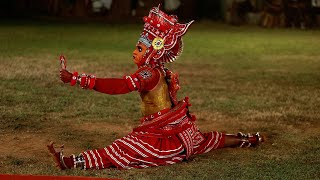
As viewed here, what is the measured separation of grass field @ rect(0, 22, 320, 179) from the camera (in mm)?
6438

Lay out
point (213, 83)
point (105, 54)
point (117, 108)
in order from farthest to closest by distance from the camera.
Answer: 1. point (105, 54)
2. point (213, 83)
3. point (117, 108)

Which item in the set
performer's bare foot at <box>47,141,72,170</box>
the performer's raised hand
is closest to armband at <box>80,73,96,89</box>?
the performer's raised hand

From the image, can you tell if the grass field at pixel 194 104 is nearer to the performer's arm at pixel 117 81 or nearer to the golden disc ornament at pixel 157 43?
the performer's arm at pixel 117 81

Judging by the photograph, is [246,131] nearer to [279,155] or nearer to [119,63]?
[279,155]

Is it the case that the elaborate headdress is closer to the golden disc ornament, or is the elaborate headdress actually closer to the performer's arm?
the golden disc ornament

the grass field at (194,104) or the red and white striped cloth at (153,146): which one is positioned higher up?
the red and white striped cloth at (153,146)

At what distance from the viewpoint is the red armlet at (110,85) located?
5.99m

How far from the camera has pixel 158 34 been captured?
6414mm

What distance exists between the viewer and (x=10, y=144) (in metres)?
7.34

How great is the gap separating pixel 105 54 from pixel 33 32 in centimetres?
680

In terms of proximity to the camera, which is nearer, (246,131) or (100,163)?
(100,163)

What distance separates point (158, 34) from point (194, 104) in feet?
12.1

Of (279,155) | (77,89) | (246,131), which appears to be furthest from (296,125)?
(77,89)

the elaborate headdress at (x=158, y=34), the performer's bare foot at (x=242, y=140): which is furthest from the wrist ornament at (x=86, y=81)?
the performer's bare foot at (x=242, y=140)
